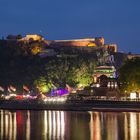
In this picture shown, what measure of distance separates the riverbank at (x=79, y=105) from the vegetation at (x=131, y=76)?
7.25m

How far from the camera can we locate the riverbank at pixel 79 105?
84.4 meters

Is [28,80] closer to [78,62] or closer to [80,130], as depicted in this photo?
[78,62]

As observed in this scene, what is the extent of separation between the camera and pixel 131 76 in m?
94.9

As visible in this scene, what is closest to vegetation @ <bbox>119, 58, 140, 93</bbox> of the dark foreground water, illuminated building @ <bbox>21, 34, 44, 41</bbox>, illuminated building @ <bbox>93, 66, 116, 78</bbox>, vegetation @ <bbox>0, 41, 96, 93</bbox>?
illuminated building @ <bbox>93, 66, 116, 78</bbox>

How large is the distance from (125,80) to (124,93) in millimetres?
5751

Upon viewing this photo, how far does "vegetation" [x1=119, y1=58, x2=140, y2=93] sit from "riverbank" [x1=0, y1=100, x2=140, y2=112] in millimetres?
7249

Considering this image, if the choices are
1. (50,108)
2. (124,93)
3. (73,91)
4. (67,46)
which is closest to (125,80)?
(124,93)

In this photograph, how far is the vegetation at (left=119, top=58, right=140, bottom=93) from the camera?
94.9 metres

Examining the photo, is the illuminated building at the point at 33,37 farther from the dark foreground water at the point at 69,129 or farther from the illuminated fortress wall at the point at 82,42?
the dark foreground water at the point at 69,129

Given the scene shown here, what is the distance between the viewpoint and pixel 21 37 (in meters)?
173

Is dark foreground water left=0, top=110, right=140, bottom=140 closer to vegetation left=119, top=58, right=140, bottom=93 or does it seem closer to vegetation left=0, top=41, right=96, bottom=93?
vegetation left=119, top=58, right=140, bottom=93

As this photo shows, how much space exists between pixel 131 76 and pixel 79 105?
427 inches

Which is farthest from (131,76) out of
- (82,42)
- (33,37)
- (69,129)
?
(33,37)

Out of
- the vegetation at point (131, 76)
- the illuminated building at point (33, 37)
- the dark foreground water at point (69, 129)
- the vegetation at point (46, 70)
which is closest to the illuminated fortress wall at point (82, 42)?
the illuminated building at point (33, 37)
